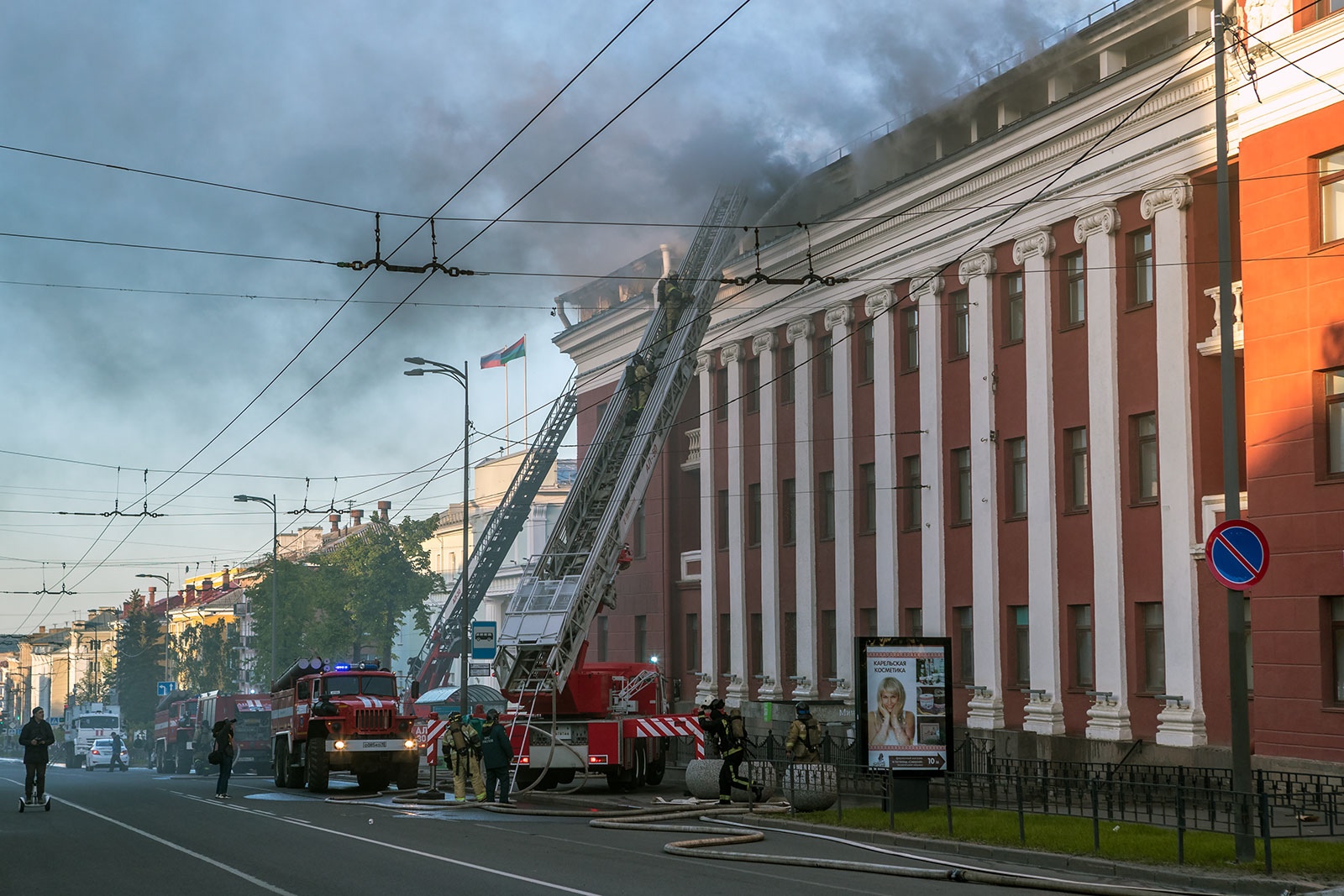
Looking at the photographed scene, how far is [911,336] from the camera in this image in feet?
126

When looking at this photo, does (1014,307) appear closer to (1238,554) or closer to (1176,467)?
(1176,467)

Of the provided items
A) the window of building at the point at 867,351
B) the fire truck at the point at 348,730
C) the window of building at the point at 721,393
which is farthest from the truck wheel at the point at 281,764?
the window of building at the point at 721,393

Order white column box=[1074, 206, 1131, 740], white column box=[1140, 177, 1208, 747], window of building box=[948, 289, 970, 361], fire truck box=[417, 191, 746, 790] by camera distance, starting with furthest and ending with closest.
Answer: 1. window of building box=[948, 289, 970, 361]
2. white column box=[1074, 206, 1131, 740]
3. fire truck box=[417, 191, 746, 790]
4. white column box=[1140, 177, 1208, 747]

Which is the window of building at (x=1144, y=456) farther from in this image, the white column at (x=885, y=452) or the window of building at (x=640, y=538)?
the window of building at (x=640, y=538)

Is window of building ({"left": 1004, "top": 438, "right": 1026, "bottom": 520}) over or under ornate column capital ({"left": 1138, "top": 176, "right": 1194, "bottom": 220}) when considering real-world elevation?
under

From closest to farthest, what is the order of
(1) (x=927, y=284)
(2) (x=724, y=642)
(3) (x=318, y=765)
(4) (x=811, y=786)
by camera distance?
(4) (x=811, y=786), (3) (x=318, y=765), (1) (x=927, y=284), (2) (x=724, y=642)

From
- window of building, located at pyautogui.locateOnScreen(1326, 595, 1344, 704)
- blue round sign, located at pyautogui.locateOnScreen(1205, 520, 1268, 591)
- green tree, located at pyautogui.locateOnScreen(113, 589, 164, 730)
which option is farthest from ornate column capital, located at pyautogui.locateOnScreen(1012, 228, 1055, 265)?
green tree, located at pyautogui.locateOnScreen(113, 589, 164, 730)

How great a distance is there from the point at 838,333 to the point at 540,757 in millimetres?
16232

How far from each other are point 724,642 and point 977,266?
54.1ft

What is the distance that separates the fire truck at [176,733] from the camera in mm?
61312

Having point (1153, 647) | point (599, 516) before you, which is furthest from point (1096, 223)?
point (599, 516)

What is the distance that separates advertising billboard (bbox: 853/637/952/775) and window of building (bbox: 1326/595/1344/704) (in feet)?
23.4

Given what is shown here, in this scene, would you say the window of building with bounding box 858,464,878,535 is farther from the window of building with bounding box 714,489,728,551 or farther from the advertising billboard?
the advertising billboard

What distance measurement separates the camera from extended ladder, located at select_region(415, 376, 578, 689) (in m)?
48.3
